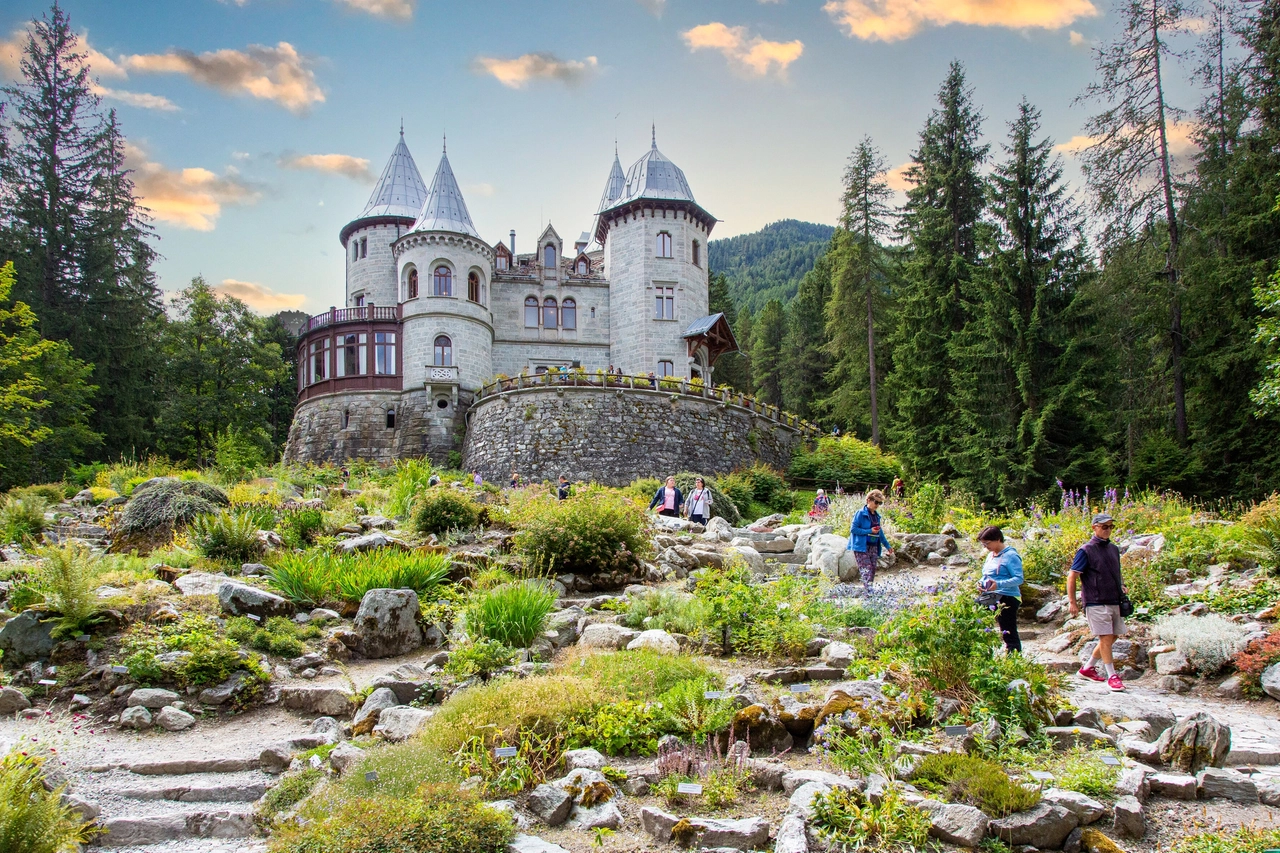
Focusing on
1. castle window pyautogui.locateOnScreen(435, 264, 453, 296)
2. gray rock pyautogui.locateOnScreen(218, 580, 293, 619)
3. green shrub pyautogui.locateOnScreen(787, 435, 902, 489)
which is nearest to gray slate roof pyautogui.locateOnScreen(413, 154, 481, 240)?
castle window pyautogui.locateOnScreen(435, 264, 453, 296)

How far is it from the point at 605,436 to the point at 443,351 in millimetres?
10576

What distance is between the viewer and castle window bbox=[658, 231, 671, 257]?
130 ft

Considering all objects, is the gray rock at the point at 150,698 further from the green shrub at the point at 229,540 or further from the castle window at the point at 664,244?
the castle window at the point at 664,244

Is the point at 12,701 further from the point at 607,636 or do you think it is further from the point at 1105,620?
the point at 1105,620

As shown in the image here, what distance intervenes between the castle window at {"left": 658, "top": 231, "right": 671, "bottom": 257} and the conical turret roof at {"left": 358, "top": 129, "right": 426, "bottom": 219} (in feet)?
42.7

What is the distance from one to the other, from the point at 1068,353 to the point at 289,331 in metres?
46.4

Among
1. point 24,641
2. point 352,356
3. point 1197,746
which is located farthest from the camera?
point 352,356

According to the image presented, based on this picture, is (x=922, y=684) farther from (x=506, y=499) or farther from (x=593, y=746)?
(x=506, y=499)

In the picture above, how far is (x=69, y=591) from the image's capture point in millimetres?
8055

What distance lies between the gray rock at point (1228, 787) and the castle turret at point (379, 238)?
39.5 metres

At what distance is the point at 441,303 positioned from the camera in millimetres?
37062

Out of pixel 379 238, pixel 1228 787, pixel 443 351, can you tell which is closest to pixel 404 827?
pixel 1228 787

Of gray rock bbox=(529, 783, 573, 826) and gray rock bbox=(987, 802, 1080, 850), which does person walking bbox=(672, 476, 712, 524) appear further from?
gray rock bbox=(987, 802, 1080, 850)

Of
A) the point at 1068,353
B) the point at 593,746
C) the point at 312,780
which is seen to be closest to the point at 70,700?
the point at 312,780
